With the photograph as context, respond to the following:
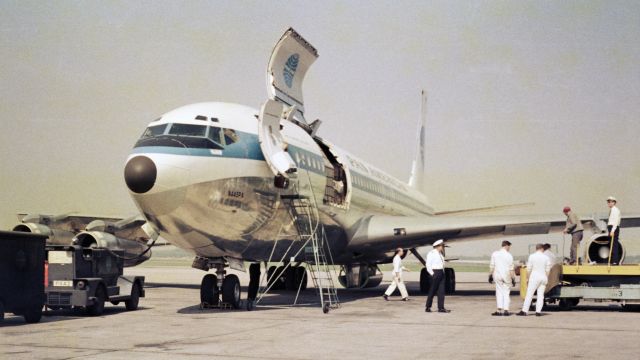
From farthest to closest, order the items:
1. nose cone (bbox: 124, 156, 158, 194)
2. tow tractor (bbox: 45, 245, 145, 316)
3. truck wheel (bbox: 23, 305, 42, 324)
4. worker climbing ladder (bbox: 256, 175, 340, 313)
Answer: worker climbing ladder (bbox: 256, 175, 340, 313) → tow tractor (bbox: 45, 245, 145, 316) → nose cone (bbox: 124, 156, 158, 194) → truck wheel (bbox: 23, 305, 42, 324)

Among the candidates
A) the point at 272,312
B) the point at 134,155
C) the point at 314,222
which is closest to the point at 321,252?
the point at 314,222

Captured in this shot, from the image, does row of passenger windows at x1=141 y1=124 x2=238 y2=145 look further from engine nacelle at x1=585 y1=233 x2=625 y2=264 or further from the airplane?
engine nacelle at x1=585 y1=233 x2=625 y2=264

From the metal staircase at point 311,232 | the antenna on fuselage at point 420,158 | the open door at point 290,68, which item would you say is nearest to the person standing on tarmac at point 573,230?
the metal staircase at point 311,232

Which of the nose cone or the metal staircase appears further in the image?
the metal staircase

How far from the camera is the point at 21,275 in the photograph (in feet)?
48.7

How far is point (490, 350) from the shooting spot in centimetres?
1015

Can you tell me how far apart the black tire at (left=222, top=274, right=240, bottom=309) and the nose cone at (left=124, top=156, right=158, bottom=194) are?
347 centimetres

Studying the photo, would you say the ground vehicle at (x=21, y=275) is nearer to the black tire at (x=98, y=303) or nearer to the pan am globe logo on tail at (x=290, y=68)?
the black tire at (x=98, y=303)

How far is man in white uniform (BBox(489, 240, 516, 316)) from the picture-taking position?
16844 mm

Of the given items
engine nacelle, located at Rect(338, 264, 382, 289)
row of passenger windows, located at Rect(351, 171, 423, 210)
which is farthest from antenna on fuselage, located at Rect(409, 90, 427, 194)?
engine nacelle, located at Rect(338, 264, 382, 289)

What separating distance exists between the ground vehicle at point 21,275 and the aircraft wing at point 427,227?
1037 cm

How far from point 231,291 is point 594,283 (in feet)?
29.2

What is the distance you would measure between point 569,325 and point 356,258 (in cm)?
1231

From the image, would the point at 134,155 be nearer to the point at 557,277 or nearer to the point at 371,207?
the point at 557,277
